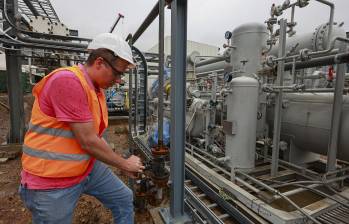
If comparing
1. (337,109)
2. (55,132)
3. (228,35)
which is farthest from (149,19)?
(337,109)

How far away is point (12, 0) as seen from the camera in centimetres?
387

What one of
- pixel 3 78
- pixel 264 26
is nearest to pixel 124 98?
pixel 3 78

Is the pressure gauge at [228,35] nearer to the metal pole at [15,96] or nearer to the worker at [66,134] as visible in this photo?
the worker at [66,134]

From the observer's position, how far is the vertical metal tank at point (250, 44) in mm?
2693

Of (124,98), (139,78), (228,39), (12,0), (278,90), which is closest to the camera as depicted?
(278,90)

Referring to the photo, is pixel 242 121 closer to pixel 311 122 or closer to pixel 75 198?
pixel 311 122

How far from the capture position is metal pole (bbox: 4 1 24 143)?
4.18 m

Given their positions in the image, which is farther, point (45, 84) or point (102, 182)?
point (102, 182)

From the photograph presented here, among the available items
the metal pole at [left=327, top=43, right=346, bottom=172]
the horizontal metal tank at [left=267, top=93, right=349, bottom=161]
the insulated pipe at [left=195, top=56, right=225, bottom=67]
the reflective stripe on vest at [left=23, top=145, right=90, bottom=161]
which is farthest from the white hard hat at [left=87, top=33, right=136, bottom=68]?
the insulated pipe at [left=195, top=56, right=225, bottom=67]

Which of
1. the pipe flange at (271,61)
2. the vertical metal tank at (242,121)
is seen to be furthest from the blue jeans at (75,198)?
the pipe flange at (271,61)

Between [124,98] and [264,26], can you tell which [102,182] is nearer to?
[264,26]

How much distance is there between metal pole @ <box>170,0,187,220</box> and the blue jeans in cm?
37

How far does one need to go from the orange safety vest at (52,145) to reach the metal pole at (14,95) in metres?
3.82

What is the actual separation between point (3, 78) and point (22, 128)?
29.4 feet
